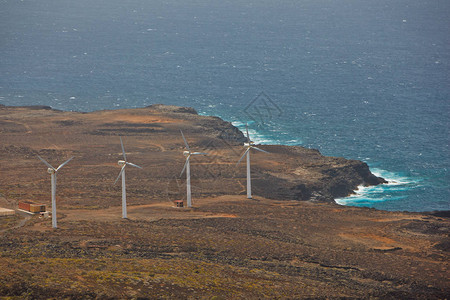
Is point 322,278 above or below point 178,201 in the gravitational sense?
below

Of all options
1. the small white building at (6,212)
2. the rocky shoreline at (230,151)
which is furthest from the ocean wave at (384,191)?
the small white building at (6,212)

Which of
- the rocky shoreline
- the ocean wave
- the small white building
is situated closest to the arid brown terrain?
the rocky shoreline

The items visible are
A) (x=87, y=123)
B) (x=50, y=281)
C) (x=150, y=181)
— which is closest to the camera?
(x=50, y=281)

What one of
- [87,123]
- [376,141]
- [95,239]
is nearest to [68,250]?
[95,239]

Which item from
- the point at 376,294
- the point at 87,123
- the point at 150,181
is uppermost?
the point at 87,123

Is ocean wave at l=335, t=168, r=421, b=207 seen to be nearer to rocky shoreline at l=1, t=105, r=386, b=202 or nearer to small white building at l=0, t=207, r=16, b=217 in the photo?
rocky shoreline at l=1, t=105, r=386, b=202

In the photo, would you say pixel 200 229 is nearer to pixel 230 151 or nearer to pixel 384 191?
pixel 230 151

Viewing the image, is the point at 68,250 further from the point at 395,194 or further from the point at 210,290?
the point at 395,194

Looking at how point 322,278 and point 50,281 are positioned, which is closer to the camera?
point 50,281

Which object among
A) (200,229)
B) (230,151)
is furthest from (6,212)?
(230,151)
